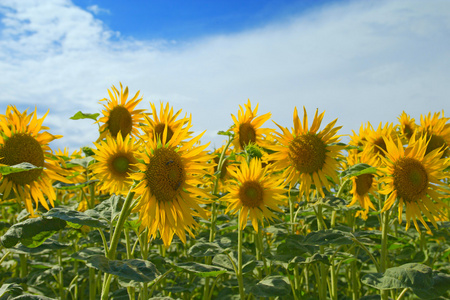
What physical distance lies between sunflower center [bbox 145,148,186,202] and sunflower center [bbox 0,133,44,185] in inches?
36.6

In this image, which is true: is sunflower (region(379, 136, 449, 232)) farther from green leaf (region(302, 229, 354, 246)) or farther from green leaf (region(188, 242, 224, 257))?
green leaf (region(188, 242, 224, 257))

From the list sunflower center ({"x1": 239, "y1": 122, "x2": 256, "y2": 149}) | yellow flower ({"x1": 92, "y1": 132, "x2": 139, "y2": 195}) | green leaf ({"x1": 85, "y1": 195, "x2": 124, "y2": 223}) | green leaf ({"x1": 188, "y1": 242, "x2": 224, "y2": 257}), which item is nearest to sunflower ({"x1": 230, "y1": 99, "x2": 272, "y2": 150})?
sunflower center ({"x1": 239, "y1": 122, "x2": 256, "y2": 149})

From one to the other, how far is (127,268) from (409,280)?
1.53 meters

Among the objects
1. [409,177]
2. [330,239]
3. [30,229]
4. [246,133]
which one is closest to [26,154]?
[30,229]

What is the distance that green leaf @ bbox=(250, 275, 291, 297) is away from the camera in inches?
98.4

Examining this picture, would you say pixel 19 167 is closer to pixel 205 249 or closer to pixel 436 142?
pixel 205 249

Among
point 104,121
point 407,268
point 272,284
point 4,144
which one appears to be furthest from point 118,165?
point 407,268

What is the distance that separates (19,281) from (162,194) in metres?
2.54

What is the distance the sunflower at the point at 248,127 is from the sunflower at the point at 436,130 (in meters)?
1.72

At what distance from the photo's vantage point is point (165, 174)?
2.12m

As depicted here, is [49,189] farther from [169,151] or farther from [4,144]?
[169,151]

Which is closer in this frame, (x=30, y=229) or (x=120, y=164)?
(x=30, y=229)

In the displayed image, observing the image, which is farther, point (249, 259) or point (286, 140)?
point (286, 140)

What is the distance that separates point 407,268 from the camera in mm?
2254
